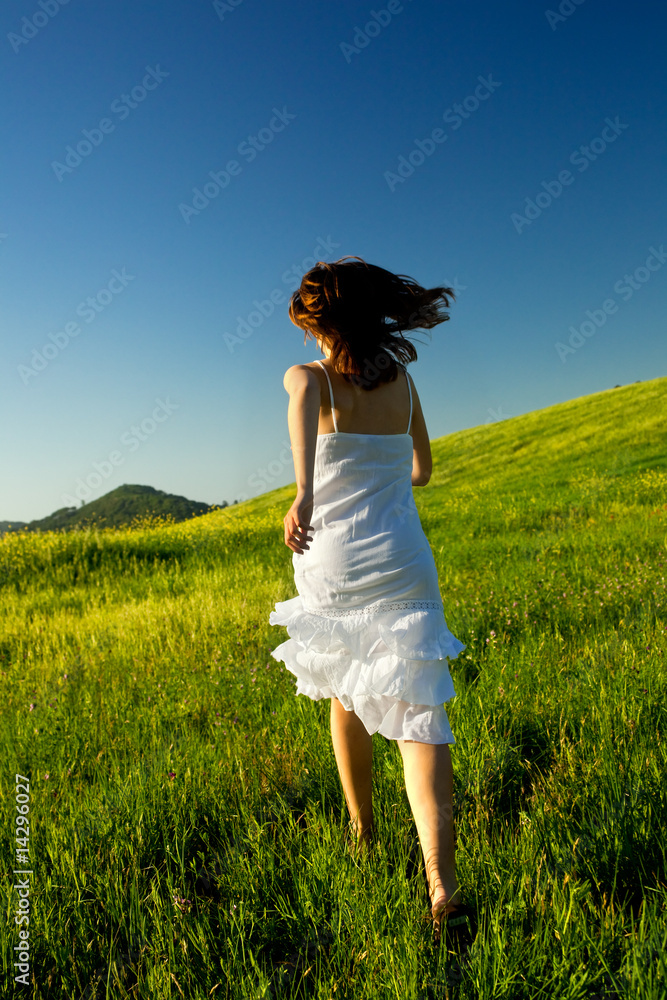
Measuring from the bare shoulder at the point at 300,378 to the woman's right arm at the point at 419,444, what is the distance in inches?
21.9

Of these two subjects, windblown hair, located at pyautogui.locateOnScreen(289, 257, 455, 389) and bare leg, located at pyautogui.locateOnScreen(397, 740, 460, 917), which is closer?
bare leg, located at pyautogui.locateOnScreen(397, 740, 460, 917)

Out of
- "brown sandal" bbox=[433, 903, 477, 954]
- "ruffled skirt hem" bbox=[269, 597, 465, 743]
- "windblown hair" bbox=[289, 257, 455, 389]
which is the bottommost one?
"brown sandal" bbox=[433, 903, 477, 954]

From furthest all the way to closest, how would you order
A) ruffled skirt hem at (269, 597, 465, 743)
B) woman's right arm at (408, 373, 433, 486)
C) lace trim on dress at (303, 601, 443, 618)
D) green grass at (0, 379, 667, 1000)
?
1. woman's right arm at (408, 373, 433, 486)
2. lace trim on dress at (303, 601, 443, 618)
3. ruffled skirt hem at (269, 597, 465, 743)
4. green grass at (0, 379, 667, 1000)

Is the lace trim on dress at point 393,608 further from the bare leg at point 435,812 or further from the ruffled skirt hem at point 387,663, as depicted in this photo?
the bare leg at point 435,812

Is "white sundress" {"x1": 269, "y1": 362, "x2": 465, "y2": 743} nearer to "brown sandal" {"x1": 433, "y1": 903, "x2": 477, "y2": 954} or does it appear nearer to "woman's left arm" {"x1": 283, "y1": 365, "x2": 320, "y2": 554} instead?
"woman's left arm" {"x1": 283, "y1": 365, "x2": 320, "y2": 554}

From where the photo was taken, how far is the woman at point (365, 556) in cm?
214

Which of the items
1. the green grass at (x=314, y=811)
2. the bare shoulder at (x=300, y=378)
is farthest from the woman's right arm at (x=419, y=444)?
the green grass at (x=314, y=811)

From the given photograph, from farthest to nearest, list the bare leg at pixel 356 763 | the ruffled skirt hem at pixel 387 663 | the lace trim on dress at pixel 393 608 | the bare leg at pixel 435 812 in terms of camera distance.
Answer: the bare leg at pixel 356 763 < the lace trim on dress at pixel 393 608 < the ruffled skirt hem at pixel 387 663 < the bare leg at pixel 435 812

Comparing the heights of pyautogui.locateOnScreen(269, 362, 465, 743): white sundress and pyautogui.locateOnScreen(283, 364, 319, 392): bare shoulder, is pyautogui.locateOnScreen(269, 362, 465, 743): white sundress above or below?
below

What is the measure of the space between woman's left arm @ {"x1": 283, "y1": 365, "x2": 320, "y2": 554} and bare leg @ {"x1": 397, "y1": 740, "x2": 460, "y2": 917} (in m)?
0.88

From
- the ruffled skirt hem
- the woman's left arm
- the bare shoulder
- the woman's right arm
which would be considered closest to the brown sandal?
the ruffled skirt hem

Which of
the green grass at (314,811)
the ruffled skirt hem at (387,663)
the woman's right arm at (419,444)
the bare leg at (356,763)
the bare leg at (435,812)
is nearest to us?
the green grass at (314,811)

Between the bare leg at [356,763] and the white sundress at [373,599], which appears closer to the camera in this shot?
the white sundress at [373,599]

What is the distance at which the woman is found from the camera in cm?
214
